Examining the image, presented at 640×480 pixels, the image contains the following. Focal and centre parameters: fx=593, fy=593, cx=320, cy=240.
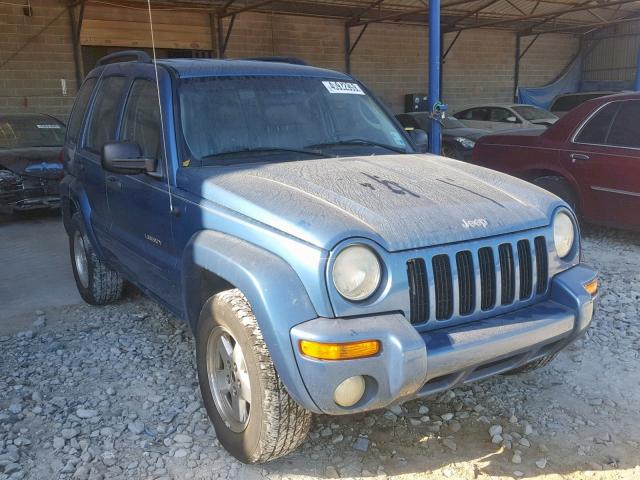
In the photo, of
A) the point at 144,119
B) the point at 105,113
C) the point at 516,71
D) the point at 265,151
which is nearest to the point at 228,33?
the point at 105,113

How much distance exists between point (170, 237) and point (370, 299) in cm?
138

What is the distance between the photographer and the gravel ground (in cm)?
272

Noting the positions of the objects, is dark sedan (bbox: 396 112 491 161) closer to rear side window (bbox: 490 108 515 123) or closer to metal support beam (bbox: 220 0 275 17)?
rear side window (bbox: 490 108 515 123)

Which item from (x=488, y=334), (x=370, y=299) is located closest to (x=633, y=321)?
(x=488, y=334)

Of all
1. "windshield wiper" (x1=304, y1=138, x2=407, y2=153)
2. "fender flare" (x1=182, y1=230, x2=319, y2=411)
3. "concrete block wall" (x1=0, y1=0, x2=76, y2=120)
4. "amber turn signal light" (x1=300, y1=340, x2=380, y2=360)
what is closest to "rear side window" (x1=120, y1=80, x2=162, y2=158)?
"windshield wiper" (x1=304, y1=138, x2=407, y2=153)

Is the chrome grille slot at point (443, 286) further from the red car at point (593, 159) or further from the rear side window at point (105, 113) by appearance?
the red car at point (593, 159)

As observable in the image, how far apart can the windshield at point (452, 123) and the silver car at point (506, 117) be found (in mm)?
272

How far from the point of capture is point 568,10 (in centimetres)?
1597

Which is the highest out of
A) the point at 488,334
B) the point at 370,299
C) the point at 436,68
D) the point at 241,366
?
the point at 436,68

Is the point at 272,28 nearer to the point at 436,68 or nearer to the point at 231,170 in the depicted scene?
the point at 436,68

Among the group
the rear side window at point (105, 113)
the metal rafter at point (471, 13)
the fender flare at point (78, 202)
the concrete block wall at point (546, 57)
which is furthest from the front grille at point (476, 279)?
the concrete block wall at point (546, 57)

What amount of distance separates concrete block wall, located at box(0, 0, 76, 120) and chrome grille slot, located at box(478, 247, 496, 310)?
488 inches

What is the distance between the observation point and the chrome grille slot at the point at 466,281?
8.18 ft

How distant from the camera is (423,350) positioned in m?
2.21
